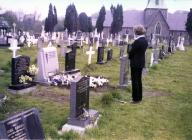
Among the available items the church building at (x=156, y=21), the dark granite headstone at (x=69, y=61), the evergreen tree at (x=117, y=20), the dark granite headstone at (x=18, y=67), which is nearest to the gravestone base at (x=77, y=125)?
the dark granite headstone at (x=18, y=67)

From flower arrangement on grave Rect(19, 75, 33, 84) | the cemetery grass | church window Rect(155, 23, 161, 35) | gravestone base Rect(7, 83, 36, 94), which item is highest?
church window Rect(155, 23, 161, 35)

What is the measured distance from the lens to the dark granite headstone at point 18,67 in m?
10.5

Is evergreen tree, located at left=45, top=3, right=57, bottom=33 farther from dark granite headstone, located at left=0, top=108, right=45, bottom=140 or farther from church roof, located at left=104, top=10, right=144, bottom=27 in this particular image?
dark granite headstone, located at left=0, top=108, right=45, bottom=140

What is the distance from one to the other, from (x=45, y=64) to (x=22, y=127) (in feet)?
24.1

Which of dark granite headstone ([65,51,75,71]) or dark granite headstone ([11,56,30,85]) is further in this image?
dark granite headstone ([65,51,75,71])

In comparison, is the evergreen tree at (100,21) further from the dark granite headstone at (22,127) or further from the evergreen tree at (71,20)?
the dark granite headstone at (22,127)

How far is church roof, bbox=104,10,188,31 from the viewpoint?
234 ft

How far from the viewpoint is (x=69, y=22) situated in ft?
172

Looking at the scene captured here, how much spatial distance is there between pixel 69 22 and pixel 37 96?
42.8 metres

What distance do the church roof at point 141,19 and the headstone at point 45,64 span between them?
199 ft

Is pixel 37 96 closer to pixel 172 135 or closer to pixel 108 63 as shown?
pixel 172 135

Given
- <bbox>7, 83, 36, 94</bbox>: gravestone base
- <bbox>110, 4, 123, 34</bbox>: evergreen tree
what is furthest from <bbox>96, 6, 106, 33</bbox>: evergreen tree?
<bbox>7, 83, 36, 94</bbox>: gravestone base

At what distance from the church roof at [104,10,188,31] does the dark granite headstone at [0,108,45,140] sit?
67.7 meters

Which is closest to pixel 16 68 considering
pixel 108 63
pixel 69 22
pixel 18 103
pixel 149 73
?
pixel 18 103
